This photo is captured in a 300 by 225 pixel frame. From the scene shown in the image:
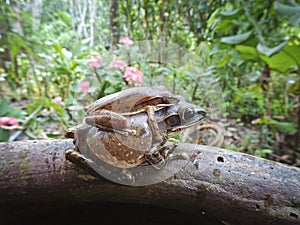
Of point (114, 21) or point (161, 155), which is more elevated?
point (114, 21)

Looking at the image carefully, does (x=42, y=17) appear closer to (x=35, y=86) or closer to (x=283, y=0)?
(x=35, y=86)

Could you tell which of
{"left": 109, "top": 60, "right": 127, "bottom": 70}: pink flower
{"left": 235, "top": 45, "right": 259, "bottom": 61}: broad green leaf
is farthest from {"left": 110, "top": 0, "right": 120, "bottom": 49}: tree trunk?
{"left": 109, "top": 60, "right": 127, "bottom": 70}: pink flower

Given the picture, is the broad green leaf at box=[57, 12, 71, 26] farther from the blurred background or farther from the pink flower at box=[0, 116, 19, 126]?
the pink flower at box=[0, 116, 19, 126]

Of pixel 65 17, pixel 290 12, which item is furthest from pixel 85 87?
pixel 65 17

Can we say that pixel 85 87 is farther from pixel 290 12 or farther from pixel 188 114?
pixel 290 12

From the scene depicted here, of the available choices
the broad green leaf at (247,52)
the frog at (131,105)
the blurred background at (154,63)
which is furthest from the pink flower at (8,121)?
the broad green leaf at (247,52)

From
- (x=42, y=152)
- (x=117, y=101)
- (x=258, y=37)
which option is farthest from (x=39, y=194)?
(x=258, y=37)
